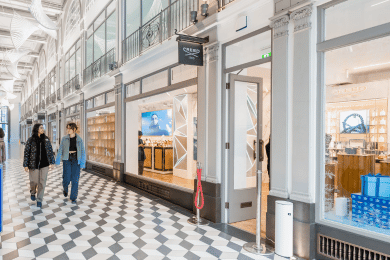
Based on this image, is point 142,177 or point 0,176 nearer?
point 0,176

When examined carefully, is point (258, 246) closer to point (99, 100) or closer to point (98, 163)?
point (98, 163)

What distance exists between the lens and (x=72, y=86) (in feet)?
46.3

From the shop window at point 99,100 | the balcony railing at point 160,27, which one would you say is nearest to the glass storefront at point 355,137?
the balcony railing at point 160,27

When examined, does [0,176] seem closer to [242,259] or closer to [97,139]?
[242,259]

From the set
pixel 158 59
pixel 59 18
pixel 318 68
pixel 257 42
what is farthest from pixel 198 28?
pixel 59 18

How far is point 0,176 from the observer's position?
3.94 m

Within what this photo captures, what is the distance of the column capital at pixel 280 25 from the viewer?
11.8 feet

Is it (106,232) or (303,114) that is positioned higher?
(303,114)

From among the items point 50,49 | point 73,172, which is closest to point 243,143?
point 73,172

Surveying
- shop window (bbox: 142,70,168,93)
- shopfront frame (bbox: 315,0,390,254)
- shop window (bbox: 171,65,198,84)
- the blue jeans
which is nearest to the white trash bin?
shopfront frame (bbox: 315,0,390,254)

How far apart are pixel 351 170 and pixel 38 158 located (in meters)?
5.51

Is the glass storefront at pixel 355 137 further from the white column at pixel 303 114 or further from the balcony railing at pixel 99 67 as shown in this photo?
the balcony railing at pixel 99 67

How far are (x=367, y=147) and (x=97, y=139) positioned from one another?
9546mm

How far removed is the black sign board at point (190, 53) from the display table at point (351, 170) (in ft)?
8.82
